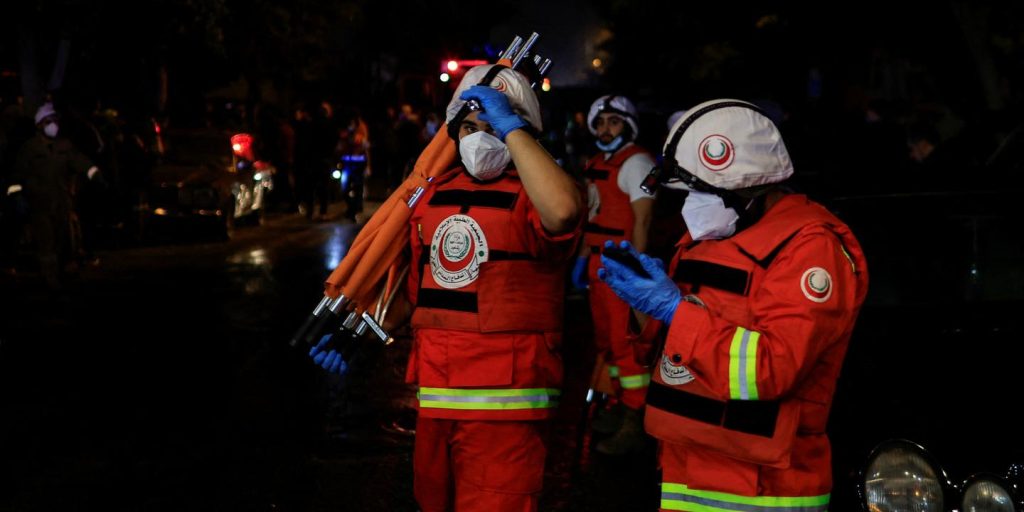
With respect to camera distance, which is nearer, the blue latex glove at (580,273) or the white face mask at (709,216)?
the white face mask at (709,216)

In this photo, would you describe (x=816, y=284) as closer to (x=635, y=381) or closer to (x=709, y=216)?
(x=709, y=216)

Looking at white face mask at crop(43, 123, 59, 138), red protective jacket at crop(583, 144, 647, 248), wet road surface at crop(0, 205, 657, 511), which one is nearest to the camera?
wet road surface at crop(0, 205, 657, 511)

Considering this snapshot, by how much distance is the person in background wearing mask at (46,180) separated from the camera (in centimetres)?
1248

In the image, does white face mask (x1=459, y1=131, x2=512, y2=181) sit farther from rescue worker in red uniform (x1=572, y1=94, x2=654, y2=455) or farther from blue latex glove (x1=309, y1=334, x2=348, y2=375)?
rescue worker in red uniform (x1=572, y1=94, x2=654, y2=455)

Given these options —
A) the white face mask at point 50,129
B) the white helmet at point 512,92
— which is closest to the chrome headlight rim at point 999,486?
the white helmet at point 512,92

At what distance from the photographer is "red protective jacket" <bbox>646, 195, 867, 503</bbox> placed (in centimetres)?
270

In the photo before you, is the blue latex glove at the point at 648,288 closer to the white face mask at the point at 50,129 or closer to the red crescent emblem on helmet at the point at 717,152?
the red crescent emblem on helmet at the point at 717,152

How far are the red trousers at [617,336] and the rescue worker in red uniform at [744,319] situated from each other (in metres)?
3.20

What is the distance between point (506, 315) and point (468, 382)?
25cm

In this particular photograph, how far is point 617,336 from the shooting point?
627 cm

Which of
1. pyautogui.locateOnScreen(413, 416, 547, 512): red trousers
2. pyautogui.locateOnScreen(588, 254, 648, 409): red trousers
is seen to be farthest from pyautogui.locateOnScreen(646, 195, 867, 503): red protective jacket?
pyautogui.locateOnScreen(588, 254, 648, 409): red trousers

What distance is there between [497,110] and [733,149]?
0.93m

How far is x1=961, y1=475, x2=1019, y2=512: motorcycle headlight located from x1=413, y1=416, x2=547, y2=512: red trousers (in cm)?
133

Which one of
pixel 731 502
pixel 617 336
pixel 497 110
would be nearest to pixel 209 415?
pixel 617 336
